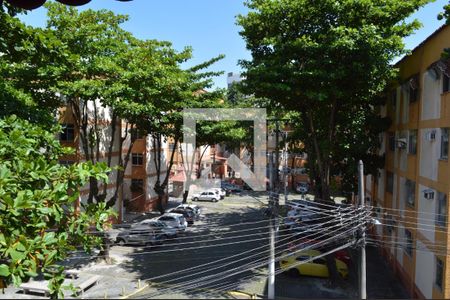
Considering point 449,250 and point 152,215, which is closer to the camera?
point 449,250

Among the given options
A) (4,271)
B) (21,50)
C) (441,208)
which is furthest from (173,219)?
(4,271)

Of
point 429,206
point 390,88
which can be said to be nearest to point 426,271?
point 429,206

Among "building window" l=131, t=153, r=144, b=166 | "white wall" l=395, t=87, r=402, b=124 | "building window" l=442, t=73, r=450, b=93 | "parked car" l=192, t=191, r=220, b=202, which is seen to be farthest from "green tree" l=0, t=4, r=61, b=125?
"parked car" l=192, t=191, r=220, b=202

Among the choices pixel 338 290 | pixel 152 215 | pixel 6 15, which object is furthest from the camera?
pixel 152 215

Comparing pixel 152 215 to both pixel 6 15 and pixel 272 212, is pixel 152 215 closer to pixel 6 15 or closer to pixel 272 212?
pixel 272 212

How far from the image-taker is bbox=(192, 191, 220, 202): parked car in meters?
34.8

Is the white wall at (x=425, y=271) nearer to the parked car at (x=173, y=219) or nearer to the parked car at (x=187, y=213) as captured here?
the parked car at (x=173, y=219)

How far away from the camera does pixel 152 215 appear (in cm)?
2617

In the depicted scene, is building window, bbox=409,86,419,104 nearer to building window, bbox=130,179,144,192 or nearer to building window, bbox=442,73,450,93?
building window, bbox=442,73,450,93

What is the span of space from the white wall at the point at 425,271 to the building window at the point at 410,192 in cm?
204

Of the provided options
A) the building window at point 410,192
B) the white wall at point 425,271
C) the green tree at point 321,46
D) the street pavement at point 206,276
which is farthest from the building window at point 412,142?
the street pavement at point 206,276

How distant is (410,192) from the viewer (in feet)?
46.0

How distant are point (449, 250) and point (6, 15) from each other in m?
10.0

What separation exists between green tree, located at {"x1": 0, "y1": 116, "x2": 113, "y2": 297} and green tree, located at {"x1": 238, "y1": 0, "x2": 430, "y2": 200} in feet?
28.5
